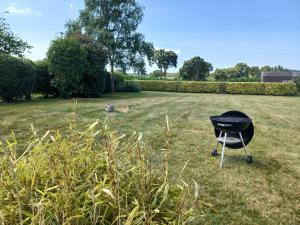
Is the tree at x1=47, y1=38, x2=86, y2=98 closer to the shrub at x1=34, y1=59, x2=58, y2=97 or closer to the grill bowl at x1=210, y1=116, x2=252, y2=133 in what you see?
the shrub at x1=34, y1=59, x2=58, y2=97

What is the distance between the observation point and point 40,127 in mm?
7332

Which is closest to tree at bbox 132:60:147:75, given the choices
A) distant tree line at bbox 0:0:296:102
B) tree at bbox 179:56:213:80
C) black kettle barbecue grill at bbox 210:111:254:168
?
distant tree line at bbox 0:0:296:102

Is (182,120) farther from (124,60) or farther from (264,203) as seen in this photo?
(124,60)

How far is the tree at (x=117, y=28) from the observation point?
74.7 ft

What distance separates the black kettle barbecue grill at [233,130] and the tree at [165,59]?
63462 mm

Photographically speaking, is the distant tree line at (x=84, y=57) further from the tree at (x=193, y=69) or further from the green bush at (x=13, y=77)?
the tree at (x=193, y=69)

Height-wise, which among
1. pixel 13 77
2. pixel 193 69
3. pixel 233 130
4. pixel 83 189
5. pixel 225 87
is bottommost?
pixel 225 87

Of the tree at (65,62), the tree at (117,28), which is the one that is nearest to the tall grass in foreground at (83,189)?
the tree at (65,62)

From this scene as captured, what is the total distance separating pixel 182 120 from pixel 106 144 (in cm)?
837

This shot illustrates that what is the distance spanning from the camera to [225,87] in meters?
30.8

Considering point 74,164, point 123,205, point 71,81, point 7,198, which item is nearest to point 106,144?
point 74,164

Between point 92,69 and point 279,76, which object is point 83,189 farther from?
point 279,76

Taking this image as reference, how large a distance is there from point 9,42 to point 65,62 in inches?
144

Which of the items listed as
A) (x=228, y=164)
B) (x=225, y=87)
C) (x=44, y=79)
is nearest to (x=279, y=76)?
(x=225, y=87)
